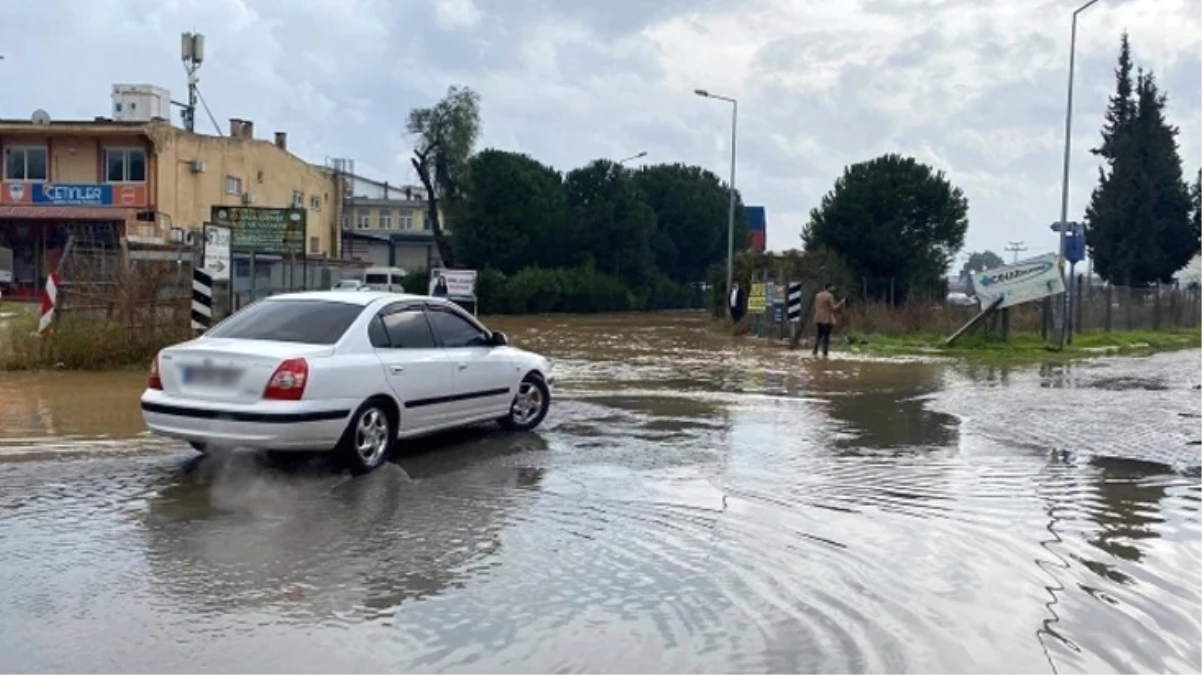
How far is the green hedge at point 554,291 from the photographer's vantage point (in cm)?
5725

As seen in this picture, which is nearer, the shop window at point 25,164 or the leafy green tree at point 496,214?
the shop window at point 25,164

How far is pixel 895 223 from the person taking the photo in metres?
43.6

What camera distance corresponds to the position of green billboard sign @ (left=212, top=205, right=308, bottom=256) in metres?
23.8

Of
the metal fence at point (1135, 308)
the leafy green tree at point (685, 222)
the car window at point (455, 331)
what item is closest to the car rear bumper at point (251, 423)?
the car window at point (455, 331)

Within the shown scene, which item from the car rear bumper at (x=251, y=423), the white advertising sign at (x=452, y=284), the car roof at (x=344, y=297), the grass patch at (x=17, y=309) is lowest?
the car rear bumper at (x=251, y=423)

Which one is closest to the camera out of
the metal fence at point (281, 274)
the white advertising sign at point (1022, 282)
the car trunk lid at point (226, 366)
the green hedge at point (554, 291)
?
the car trunk lid at point (226, 366)

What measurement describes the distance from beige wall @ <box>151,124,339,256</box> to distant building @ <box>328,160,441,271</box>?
6.52 meters

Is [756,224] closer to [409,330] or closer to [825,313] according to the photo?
[825,313]

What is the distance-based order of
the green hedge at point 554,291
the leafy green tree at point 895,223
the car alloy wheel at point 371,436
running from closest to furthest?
the car alloy wheel at point 371,436 < the leafy green tree at point 895,223 < the green hedge at point 554,291

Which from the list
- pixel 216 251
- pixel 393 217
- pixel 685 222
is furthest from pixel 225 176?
pixel 393 217

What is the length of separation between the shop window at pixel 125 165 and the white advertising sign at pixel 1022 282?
3309cm

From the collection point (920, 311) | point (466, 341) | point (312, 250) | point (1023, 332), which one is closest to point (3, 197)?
point (312, 250)

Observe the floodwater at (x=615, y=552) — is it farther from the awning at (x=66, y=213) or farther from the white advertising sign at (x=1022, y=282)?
the awning at (x=66, y=213)

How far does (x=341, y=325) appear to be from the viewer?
9.70 metres
